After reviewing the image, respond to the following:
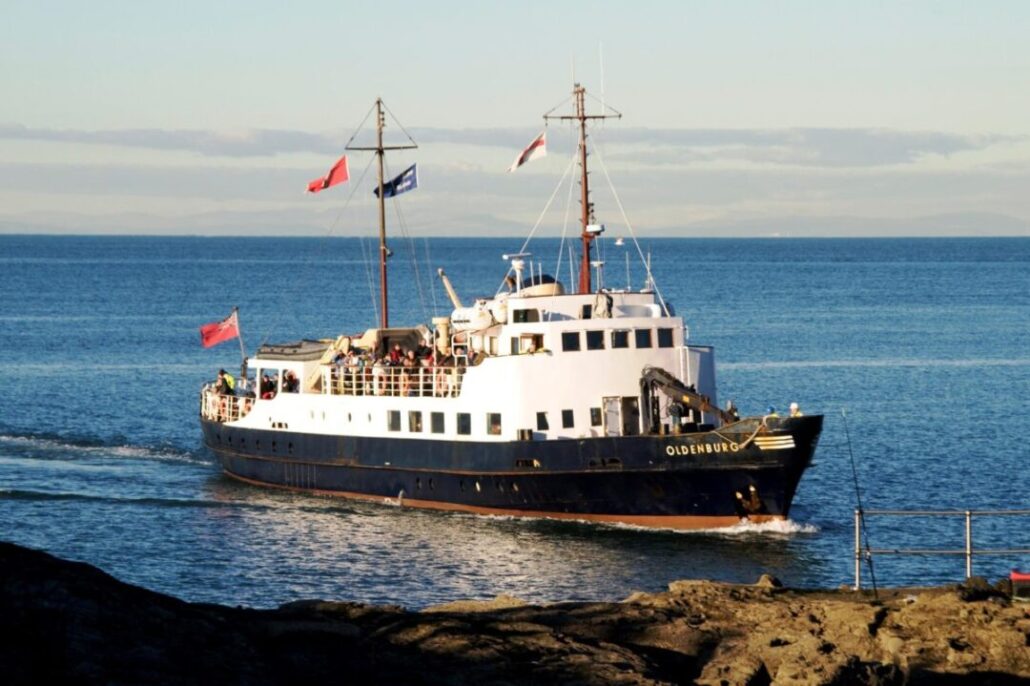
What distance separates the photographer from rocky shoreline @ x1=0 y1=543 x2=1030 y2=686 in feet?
52.3

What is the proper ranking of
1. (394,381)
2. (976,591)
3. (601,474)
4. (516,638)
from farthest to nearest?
(394,381) < (601,474) < (976,591) < (516,638)

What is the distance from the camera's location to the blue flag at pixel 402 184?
47.5 meters

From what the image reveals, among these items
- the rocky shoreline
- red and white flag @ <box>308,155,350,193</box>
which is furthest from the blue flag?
the rocky shoreline

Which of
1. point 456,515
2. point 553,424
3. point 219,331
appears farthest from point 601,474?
point 219,331

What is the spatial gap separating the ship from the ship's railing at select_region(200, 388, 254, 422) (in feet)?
9.55

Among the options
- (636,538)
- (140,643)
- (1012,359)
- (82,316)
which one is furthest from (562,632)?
(82,316)

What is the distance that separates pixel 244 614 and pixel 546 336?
72.2 feet

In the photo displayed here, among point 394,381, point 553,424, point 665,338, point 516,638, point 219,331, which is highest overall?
point 219,331

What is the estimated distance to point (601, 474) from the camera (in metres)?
39.1

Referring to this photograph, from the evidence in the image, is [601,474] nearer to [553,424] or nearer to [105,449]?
[553,424]

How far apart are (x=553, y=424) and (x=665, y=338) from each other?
11.2 feet

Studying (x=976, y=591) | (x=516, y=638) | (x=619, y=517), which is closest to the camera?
(x=516, y=638)

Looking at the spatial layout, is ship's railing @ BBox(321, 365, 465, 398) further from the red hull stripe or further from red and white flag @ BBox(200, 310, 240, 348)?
red and white flag @ BBox(200, 310, 240, 348)

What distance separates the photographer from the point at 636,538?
3819 cm
